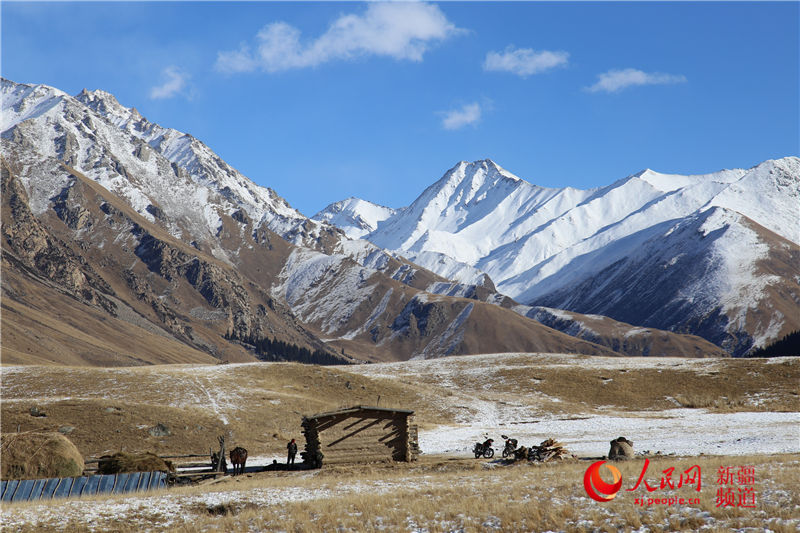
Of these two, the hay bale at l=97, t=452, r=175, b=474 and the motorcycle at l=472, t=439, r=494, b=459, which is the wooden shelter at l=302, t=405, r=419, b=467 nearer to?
the motorcycle at l=472, t=439, r=494, b=459

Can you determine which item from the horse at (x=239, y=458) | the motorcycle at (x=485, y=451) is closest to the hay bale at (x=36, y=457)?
the horse at (x=239, y=458)

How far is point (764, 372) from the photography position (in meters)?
95.4

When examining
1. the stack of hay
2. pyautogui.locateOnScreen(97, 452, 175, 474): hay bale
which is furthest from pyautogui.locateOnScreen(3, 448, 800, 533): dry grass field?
the stack of hay

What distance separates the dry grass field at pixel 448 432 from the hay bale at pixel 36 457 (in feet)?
20.8

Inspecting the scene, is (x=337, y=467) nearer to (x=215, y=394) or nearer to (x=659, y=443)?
(x=659, y=443)

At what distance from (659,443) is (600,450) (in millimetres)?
5508

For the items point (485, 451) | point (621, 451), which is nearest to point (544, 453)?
point (621, 451)

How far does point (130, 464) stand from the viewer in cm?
4191

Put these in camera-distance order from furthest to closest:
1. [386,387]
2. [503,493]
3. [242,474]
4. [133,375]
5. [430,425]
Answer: [386,387] < [133,375] < [430,425] < [242,474] < [503,493]

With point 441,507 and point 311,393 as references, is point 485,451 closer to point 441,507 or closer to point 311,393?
point 441,507

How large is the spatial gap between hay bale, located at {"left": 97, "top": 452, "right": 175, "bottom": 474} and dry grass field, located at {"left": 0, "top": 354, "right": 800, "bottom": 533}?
4.71 metres

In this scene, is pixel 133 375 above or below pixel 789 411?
above

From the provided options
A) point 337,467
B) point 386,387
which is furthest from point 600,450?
point 386,387

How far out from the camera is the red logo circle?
29044mm
